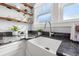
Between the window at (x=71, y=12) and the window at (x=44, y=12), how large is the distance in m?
0.52

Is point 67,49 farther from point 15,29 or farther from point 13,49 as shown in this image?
point 15,29

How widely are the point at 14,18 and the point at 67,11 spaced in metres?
1.25

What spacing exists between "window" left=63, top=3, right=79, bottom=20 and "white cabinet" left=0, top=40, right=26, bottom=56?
1.00 meters

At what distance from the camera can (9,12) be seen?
2215mm

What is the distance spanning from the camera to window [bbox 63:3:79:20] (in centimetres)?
175

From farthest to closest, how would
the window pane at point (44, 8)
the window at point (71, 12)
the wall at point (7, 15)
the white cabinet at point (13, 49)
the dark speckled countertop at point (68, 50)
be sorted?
the window pane at point (44, 8) < the wall at point (7, 15) < the window at point (71, 12) < the white cabinet at point (13, 49) < the dark speckled countertop at point (68, 50)

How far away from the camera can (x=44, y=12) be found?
2633mm

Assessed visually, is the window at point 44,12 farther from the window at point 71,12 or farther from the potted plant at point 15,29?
the potted plant at point 15,29

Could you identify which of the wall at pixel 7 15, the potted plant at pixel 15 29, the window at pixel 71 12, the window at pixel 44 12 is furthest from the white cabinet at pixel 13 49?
the window at pixel 44 12

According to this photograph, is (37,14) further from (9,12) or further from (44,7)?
(9,12)

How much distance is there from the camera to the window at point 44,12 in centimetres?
242

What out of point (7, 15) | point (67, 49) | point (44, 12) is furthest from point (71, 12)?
point (7, 15)

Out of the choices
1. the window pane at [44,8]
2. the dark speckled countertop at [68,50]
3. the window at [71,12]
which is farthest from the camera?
the window pane at [44,8]

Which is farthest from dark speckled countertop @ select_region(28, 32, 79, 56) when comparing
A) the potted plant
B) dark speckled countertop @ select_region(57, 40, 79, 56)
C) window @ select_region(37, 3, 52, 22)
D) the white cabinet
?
the potted plant
